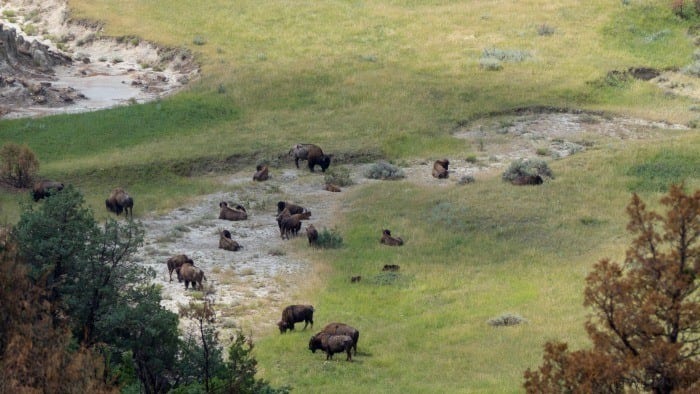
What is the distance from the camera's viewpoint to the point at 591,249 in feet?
107

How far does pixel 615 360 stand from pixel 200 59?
53468 millimetres

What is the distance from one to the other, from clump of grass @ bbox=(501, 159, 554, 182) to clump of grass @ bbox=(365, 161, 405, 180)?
15.9ft

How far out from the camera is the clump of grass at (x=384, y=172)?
44656 mm

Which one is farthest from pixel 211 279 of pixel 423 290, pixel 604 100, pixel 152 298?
pixel 604 100

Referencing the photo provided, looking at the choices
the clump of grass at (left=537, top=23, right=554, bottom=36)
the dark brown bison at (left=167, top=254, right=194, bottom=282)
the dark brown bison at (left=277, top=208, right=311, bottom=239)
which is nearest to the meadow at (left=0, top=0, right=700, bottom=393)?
the clump of grass at (left=537, top=23, right=554, bottom=36)

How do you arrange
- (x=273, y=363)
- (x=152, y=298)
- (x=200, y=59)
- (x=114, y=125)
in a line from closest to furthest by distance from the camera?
(x=152, y=298) → (x=273, y=363) → (x=114, y=125) → (x=200, y=59)

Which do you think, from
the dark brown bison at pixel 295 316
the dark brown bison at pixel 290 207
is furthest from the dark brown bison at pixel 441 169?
the dark brown bison at pixel 295 316

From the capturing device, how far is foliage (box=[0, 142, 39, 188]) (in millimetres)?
42219

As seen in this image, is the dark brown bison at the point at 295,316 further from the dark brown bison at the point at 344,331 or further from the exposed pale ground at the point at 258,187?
the dark brown bison at the point at 344,331

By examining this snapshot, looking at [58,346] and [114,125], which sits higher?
[58,346]

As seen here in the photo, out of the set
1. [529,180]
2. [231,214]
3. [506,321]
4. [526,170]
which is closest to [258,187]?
[231,214]

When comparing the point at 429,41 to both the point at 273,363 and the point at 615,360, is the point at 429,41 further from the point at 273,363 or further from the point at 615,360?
the point at 615,360

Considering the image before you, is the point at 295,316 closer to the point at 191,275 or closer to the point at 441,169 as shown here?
the point at 191,275

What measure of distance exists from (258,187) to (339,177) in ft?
10.9
